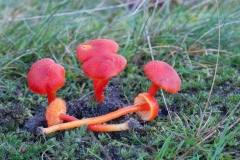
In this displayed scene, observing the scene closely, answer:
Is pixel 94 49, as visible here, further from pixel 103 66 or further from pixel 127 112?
pixel 127 112

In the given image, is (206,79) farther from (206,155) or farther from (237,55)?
(206,155)

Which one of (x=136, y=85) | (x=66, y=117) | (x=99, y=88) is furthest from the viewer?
(x=136, y=85)

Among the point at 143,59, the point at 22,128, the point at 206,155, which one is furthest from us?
the point at 143,59

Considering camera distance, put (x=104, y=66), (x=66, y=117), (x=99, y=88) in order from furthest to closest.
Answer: (x=99, y=88) < (x=66, y=117) < (x=104, y=66)

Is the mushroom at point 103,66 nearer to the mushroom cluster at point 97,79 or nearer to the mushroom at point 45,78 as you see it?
the mushroom cluster at point 97,79

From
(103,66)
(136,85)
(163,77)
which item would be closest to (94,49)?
(103,66)

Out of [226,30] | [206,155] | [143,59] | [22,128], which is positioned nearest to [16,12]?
[143,59]
